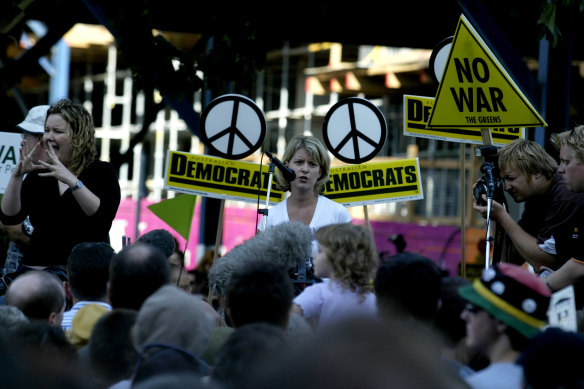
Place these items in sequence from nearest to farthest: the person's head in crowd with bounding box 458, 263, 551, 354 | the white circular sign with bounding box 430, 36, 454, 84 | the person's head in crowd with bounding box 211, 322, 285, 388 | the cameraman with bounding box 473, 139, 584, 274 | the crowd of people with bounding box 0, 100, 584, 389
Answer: the crowd of people with bounding box 0, 100, 584, 389, the person's head in crowd with bounding box 211, 322, 285, 388, the person's head in crowd with bounding box 458, 263, 551, 354, the cameraman with bounding box 473, 139, 584, 274, the white circular sign with bounding box 430, 36, 454, 84

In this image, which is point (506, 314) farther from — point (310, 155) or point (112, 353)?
point (310, 155)

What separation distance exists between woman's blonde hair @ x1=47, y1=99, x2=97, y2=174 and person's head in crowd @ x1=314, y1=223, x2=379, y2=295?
1.84m

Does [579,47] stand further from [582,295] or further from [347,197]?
[582,295]

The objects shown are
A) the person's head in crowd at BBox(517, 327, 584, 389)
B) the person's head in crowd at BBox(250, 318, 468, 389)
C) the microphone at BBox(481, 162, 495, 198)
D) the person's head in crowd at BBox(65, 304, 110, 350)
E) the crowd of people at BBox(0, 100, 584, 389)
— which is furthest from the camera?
the microphone at BBox(481, 162, 495, 198)

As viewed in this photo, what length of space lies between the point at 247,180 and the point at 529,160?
2.62 metres

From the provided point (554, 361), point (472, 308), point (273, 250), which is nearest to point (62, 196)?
point (273, 250)

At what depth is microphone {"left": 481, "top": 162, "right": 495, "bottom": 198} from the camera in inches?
218

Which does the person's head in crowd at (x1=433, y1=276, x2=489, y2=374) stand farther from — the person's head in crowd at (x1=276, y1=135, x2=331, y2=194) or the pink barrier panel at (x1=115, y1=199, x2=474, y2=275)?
the pink barrier panel at (x1=115, y1=199, x2=474, y2=275)

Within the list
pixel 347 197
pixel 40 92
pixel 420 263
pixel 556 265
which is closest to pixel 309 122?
pixel 40 92

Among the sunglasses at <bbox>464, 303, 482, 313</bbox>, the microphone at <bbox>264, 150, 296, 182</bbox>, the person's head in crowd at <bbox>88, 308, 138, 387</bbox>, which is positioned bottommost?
the person's head in crowd at <bbox>88, 308, 138, 387</bbox>

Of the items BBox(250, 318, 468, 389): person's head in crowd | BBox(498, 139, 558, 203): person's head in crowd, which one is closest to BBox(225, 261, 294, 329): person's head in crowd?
BBox(250, 318, 468, 389): person's head in crowd

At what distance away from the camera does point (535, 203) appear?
570 cm

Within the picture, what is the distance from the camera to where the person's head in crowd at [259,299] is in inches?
141

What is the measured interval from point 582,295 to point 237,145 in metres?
3.22
